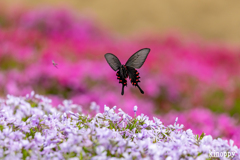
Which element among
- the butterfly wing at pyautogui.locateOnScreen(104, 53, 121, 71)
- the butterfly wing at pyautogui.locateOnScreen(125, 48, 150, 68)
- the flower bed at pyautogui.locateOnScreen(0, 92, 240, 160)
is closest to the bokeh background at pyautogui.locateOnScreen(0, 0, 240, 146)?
the flower bed at pyautogui.locateOnScreen(0, 92, 240, 160)

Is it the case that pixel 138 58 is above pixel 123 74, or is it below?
above

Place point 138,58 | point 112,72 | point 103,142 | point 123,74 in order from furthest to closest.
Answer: point 112,72, point 138,58, point 123,74, point 103,142

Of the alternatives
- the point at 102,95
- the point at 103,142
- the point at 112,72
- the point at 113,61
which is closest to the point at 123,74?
the point at 113,61

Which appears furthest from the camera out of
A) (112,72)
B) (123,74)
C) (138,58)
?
(112,72)

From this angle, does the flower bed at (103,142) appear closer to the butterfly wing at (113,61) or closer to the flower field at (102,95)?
the flower field at (102,95)

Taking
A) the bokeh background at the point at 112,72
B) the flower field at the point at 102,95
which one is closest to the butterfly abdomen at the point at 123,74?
the flower field at the point at 102,95

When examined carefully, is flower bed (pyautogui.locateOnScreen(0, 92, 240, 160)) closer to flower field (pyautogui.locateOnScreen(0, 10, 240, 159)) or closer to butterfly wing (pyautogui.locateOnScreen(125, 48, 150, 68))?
flower field (pyautogui.locateOnScreen(0, 10, 240, 159))

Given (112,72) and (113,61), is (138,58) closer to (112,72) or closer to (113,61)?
(113,61)
